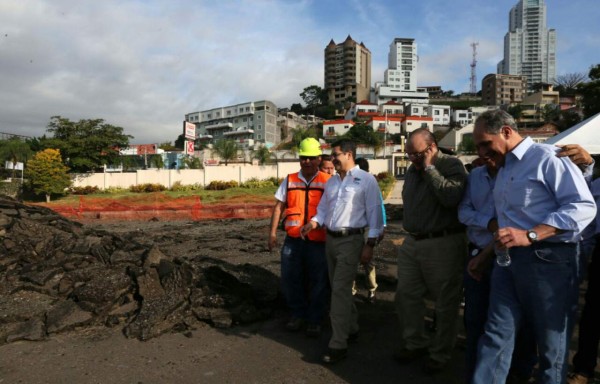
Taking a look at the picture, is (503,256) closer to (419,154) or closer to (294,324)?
(419,154)

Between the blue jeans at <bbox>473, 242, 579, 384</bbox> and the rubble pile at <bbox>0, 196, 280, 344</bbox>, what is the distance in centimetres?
266

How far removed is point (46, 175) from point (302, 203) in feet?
99.1

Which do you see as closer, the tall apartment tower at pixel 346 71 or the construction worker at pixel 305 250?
the construction worker at pixel 305 250

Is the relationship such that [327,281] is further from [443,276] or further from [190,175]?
[190,175]

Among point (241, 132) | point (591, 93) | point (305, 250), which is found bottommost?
point (305, 250)

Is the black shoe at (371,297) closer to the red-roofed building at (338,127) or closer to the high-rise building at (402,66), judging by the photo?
the red-roofed building at (338,127)

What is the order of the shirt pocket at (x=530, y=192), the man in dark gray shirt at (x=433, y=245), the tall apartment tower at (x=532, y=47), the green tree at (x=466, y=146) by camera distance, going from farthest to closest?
the tall apartment tower at (x=532, y=47) < the green tree at (x=466, y=146) < the man in dark gray shirt at (x=433, y=245) < the shirt pocket at (x=530, y=192)

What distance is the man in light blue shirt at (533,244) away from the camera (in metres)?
2.14

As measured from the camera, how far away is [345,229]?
3.60 metres

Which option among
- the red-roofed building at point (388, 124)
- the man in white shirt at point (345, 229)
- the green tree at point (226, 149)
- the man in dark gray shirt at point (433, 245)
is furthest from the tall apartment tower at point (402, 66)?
the man in dark gray shirt at point (433, 245)

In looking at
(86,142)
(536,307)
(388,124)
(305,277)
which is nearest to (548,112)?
(388,124)

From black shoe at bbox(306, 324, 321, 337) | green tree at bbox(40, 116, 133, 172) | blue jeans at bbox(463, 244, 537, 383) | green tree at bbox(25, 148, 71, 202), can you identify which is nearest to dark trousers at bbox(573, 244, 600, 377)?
blue jeans at bbox(463, 244, 537, 383)

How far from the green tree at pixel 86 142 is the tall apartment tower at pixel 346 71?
89210 mm

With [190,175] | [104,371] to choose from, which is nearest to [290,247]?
[104,371]
